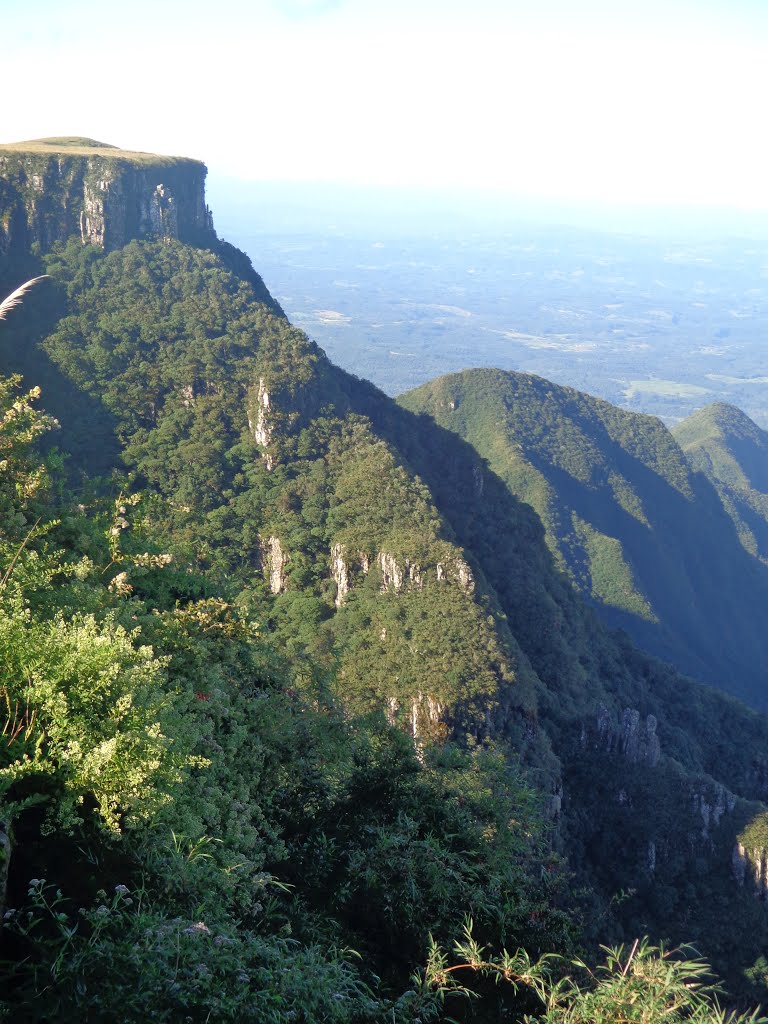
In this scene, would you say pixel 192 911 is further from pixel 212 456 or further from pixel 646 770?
pixel 212 456

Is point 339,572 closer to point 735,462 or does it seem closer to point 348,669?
point 348,669

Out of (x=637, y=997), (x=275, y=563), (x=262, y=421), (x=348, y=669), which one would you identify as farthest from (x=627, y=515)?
(x=637, y=997)

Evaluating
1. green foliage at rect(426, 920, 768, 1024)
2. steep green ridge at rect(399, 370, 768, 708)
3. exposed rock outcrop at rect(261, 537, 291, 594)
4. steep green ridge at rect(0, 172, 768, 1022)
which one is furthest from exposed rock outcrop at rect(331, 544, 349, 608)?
steep green ridge at rect(399, 370, 768, 708)

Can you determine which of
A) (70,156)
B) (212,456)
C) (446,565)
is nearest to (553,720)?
(446,565)

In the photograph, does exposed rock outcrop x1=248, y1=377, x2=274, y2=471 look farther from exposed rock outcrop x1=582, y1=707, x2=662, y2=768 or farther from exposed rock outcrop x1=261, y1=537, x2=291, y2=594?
exposed rock outcrop x1=582, y1=707, x2=662, y2=768

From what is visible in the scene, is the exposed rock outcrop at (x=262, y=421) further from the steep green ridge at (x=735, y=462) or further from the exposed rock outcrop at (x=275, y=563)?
the steep green ridge at (x=735, y=462)
